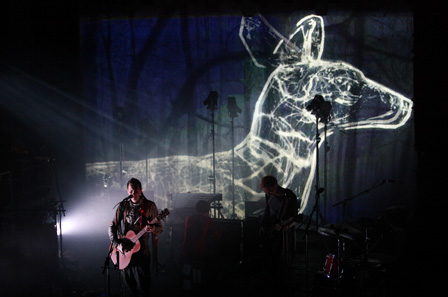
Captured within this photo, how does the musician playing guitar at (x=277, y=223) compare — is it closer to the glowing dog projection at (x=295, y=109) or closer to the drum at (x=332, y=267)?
the drum at (x=332, y=267)

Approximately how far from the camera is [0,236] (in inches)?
203

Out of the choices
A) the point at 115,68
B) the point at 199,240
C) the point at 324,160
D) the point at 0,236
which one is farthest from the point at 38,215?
the point at 324,160

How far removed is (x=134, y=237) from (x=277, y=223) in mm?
1627

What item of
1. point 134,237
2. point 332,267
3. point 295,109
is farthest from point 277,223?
point 295,109

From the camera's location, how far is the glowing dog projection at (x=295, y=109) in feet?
25.5

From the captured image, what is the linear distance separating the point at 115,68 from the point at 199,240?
5.90 metres

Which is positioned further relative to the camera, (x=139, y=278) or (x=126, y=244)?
(x=139, y=278)

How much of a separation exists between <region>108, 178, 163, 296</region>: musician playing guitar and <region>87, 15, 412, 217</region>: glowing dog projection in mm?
4486

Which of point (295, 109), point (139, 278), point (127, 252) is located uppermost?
point (295, 109)

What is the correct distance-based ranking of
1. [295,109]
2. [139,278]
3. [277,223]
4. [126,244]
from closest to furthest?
[126,244] < [139,278] < [277,223] < [295,109]

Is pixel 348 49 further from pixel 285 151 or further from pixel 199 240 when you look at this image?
pixel 199 240

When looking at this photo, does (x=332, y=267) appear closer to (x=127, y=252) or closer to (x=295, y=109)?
(x=127, y=252)

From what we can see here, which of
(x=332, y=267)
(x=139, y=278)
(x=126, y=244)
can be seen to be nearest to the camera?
(x=126, y=244)

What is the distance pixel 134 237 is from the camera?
3.98 m
